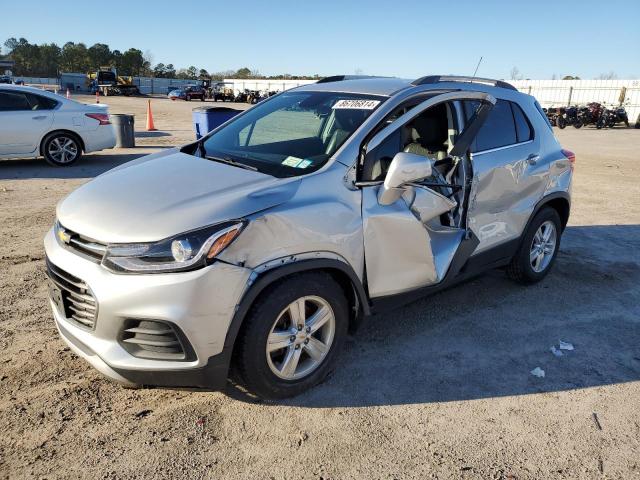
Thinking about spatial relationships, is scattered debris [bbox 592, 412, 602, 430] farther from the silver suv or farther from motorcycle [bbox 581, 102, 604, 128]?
motorcycle [bbox 581, 102, 604, 128]

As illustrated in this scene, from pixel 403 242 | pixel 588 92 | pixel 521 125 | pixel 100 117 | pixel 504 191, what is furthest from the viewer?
pixel 588 92

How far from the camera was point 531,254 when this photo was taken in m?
4.91

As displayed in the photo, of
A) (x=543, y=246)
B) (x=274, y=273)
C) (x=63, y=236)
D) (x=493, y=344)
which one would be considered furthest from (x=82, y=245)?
(x=543, y=246)

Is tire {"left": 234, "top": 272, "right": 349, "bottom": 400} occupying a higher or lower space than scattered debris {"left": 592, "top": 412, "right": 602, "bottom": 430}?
higher

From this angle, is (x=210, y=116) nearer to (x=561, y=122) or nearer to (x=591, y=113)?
(x=561, y=122)

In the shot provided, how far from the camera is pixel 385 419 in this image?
2998mm

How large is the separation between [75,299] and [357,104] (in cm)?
215

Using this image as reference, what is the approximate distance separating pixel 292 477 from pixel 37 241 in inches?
179

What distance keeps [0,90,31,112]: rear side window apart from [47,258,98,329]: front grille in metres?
8.39

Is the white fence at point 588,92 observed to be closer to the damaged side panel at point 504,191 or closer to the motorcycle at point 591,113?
the motorcycle at point 591,113

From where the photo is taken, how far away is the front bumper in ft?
8.30

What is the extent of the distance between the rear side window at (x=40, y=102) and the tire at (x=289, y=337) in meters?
9.21

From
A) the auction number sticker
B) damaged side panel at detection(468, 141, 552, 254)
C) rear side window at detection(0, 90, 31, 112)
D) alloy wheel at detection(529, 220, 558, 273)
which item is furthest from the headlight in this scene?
rear side window at detection(0, 90, 31, 112)

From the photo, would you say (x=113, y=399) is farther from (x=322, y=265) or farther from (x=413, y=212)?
(x=413, y=212)
